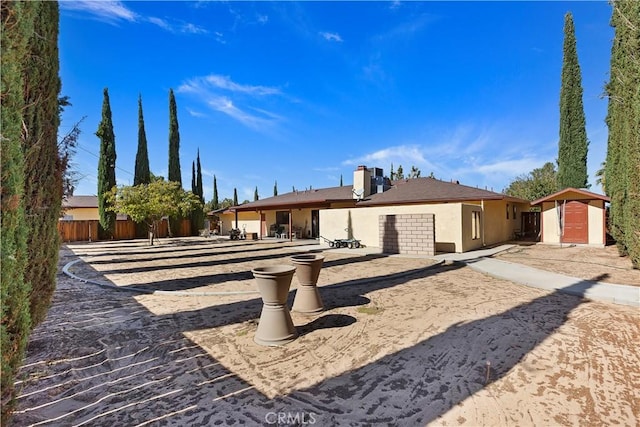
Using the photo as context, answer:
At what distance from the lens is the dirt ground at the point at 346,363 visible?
2830 millimetres

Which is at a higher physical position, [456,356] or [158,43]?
[158,43]

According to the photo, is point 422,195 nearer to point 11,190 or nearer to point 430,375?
point 430,375

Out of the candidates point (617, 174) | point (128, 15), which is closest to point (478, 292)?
point (617, 174)

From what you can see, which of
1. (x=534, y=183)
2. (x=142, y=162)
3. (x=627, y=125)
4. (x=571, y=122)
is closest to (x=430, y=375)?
(x=627, y=125)

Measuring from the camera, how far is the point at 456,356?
12.9 ft

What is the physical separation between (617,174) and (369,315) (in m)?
12.9

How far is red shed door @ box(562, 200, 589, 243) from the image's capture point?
1666 centimetres

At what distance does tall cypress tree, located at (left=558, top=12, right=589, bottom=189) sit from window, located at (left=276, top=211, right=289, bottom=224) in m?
21.4

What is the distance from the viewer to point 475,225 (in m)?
15.4

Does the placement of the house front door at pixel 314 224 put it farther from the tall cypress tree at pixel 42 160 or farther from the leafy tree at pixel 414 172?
the leafy tree at pixel 414 172

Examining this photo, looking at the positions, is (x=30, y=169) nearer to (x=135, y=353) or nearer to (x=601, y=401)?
(x=135, y=353)

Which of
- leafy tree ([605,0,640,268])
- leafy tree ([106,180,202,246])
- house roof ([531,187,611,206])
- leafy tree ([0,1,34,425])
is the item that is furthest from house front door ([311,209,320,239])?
leafy tree ([0,1,34,425])

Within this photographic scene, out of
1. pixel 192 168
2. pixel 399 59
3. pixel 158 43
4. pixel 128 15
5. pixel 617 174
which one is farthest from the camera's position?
pixel 192 168

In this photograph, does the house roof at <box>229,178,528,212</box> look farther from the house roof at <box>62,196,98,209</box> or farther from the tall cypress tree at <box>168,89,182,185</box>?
the house roof at <box>62,196,98,209</box>
